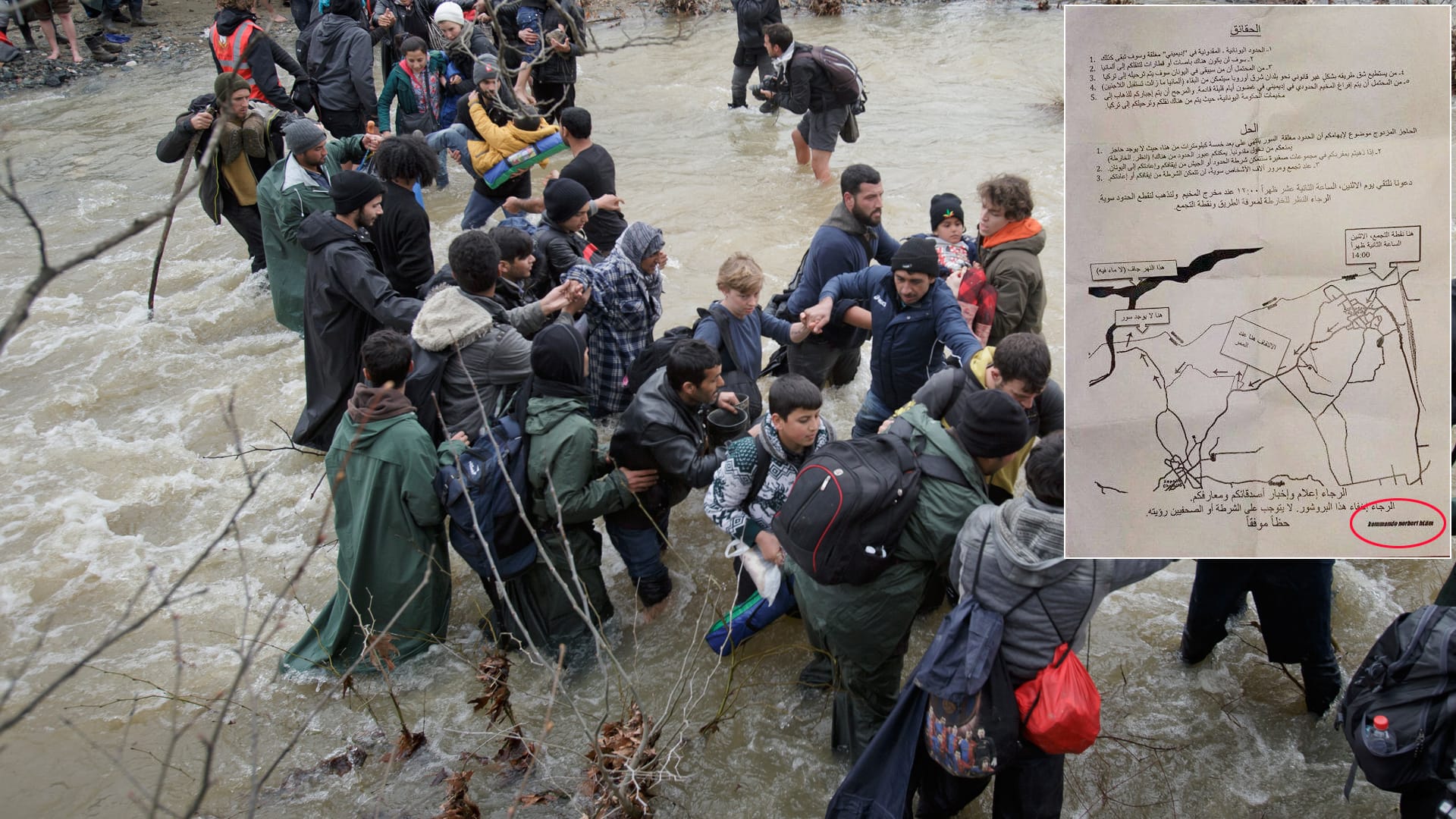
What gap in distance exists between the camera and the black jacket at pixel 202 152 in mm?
6727

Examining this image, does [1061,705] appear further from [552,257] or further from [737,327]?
[552,257]

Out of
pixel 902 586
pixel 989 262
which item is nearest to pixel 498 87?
pixel 989 262

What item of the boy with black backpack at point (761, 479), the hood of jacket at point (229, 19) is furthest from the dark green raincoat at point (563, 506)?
the hood of jacket at point (229, 19)

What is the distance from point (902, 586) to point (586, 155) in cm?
418

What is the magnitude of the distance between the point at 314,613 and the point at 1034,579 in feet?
12.1

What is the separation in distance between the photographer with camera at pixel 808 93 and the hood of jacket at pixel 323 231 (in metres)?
4.67

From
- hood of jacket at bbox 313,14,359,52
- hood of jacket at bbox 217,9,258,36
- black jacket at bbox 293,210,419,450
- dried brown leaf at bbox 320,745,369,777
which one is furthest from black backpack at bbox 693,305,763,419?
hood of jacket at bbox 313,14,359,52

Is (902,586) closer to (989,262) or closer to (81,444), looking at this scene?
(989,262)

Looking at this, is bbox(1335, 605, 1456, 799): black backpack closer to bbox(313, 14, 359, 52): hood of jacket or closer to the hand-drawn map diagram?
the hand-drawn map diagram

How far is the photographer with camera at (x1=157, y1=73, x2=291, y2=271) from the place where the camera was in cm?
669

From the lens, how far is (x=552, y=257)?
18.3ft

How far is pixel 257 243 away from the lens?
7.85 metres

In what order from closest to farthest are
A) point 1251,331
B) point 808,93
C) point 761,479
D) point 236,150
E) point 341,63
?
point 1251,331
point 761,479
point 236,150
point 808,93
point 341,63

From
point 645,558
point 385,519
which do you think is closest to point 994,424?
point 645,558
